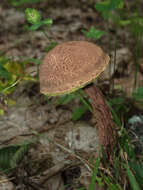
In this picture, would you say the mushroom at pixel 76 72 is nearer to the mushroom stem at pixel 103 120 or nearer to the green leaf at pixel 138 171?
the mushroom stem at pixel 103 120

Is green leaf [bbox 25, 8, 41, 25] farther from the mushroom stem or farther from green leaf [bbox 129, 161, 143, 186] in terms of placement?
green leaf [bbox 129, 161, 143, 186]

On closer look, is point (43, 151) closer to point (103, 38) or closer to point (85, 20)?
point (103, 38)

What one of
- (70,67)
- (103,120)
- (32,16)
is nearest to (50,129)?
(103,120)

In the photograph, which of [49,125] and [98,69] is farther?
[49,125]

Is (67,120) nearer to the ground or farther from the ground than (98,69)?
nearer to the ground

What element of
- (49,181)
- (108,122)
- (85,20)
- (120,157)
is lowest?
(49,181)

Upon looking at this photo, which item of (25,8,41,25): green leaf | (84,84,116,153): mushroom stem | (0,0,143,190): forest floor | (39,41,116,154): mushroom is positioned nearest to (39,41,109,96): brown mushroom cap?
(39,41,116,154): mushroom

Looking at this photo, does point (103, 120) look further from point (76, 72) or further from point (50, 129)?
point (50, 129)

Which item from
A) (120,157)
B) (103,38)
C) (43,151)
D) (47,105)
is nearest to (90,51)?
(120,157)
